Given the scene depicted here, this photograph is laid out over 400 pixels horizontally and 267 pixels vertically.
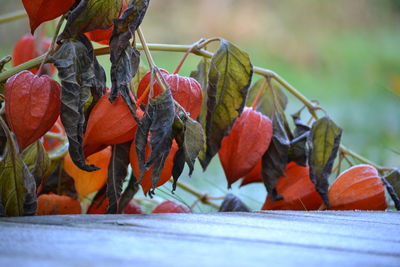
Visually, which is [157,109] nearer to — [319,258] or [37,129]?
[37,129]

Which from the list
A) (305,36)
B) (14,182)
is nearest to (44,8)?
(14,182)

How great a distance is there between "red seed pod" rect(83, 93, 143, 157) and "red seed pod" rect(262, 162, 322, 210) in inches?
11.1

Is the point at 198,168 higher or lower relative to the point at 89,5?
lower

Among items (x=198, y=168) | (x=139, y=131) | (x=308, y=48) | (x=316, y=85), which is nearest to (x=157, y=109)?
(x=139, y=131)

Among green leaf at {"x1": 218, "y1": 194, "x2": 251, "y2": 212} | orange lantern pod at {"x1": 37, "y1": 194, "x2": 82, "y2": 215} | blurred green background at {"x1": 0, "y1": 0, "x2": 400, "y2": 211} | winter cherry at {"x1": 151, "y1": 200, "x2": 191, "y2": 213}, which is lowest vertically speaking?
blurred green background at {"x1": 0, "y1": 0, "x2": 400, "y2": 211}

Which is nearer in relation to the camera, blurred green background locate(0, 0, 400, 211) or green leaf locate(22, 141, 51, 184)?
green leaf locate(22, 141, 51, 184)

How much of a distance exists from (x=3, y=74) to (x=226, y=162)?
0.91 feet

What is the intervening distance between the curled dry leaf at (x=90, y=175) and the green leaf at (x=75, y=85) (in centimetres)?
18

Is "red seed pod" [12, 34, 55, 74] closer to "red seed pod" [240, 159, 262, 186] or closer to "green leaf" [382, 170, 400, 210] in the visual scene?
"red seed pod" [240, 159, 262, 186]

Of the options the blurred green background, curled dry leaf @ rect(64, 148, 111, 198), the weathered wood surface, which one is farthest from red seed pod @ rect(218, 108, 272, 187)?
the blurred green background

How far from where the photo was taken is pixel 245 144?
73 centimetres

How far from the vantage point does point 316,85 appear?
350 cm

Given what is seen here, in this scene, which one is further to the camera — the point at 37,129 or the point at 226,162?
the point at 226,162

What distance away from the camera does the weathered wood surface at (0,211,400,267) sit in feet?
1.04
